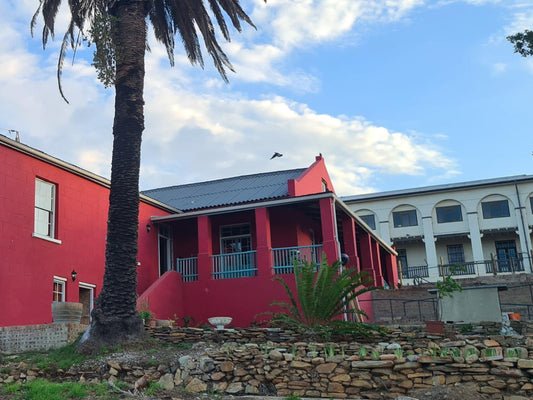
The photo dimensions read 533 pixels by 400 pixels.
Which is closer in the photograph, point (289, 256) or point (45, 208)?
point (45, 208)

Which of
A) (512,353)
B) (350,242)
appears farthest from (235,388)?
(350,242)

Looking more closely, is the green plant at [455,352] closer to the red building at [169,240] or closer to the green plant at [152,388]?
the green plant at [152,388]

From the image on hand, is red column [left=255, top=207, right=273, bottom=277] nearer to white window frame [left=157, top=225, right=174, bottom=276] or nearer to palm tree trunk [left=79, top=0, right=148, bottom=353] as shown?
white window frame [left=157, top=225, right=174, bottom=276]

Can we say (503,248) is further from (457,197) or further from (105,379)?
(105,379)

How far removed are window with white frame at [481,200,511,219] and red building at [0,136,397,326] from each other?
73.1ft

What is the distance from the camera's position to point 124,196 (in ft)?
43.2

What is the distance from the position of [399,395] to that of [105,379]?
516 centimetres

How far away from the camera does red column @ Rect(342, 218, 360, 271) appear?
19705 millimetres

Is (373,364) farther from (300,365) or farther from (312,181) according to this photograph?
(312,181)

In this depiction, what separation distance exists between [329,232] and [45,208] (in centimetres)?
790

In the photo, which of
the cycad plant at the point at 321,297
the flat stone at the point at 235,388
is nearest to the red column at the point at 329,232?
the cycad plant at the point at 321,297

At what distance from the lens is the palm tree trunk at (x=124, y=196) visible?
1212cm

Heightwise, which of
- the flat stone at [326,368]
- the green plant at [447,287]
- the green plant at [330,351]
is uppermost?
the green plant at [447,287]

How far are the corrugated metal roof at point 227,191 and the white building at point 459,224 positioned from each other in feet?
70.6
